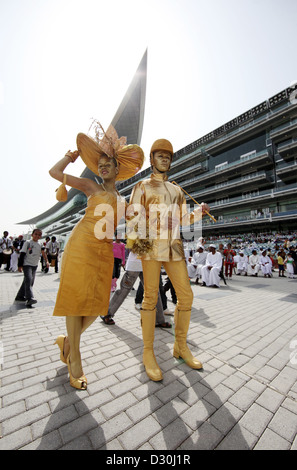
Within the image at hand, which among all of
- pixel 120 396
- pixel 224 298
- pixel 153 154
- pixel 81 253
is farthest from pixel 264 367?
pixel 224 298

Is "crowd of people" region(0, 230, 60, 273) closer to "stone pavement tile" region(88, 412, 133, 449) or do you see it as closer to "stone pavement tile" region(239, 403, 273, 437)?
"stone pavement tile" region(88, 412, 133, 449)

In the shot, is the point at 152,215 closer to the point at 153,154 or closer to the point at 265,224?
the point at 153,154

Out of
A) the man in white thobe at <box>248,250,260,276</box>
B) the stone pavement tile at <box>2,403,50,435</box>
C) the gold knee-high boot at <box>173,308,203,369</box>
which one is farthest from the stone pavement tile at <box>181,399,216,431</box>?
the man in white thobe at <box>248,250,260,276</box>

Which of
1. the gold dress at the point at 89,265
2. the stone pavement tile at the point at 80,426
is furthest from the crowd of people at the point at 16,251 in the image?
the stone pavement tile at the point at 80,426

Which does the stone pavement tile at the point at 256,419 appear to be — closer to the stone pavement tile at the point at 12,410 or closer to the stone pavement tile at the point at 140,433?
the stone pavement tile at the point at 140,433

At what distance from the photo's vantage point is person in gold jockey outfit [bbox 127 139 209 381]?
215 centimetres

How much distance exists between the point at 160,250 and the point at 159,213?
1.40 ft

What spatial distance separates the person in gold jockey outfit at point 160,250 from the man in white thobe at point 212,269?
6208 millimetres

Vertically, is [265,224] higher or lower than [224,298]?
higher

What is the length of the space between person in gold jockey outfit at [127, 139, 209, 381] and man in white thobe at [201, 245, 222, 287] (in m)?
6.21

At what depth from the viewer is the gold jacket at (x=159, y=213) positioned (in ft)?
7.08

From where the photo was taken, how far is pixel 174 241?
87.8 inches

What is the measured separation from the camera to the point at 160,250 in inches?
84.3
